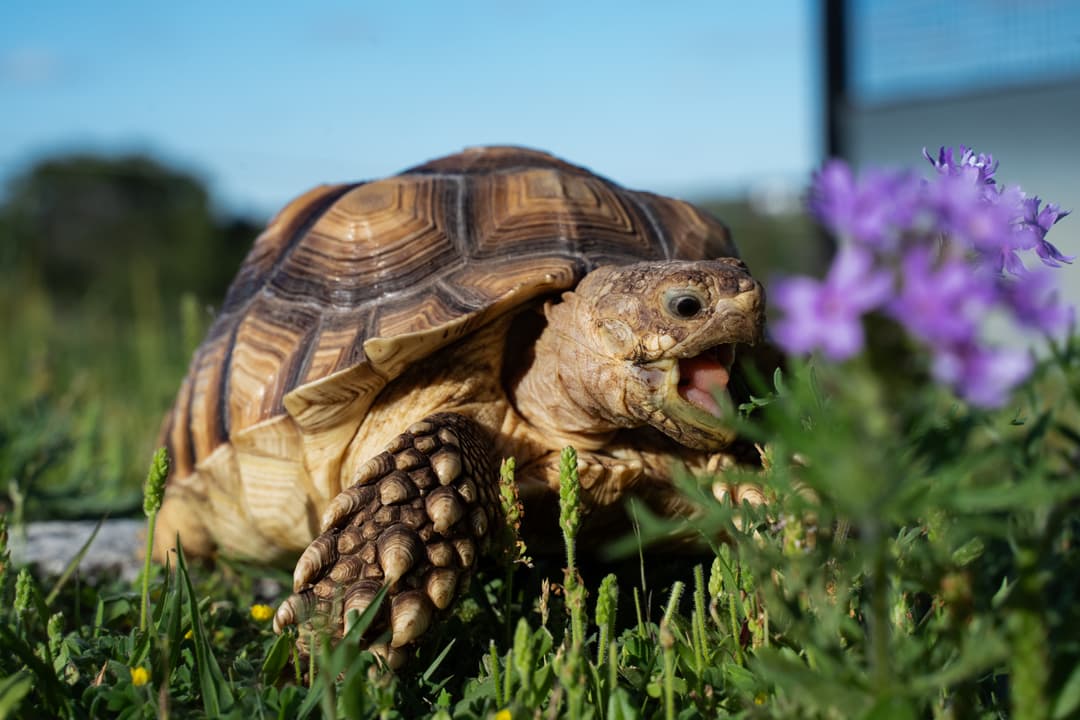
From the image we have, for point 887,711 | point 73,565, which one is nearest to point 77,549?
point 73,565

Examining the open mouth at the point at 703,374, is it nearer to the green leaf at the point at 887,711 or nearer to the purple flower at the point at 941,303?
the green leaf at the point at 887,711

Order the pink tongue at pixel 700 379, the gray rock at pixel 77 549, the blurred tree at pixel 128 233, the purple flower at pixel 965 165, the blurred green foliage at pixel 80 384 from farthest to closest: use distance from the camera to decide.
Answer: the blurred tree at pixel 128 233 → the blurred green foliage at pixel 80 384 → the gray rock at pixel 77 549 → the pink tongue at pixel 700 379 → the purple flower at pixel 965 165

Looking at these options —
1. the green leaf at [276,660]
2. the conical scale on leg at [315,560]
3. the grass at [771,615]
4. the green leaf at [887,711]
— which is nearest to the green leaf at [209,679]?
the grass at [771,615]

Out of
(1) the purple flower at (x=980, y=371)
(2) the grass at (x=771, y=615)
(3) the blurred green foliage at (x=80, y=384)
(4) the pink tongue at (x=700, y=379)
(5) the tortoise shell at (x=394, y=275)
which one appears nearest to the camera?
(1) the purple flower at (x=980, y=371)

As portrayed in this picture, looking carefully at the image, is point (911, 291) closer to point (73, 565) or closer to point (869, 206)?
point (869, 206)

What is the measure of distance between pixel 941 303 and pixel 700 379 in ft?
4.13

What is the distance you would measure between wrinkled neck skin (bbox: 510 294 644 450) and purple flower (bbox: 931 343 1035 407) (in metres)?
1.28

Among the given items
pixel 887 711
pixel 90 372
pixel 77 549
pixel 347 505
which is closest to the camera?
pixel 887 711

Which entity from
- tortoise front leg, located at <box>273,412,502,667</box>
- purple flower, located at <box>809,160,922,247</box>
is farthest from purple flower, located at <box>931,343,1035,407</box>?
tortoise front leg, located at <box>273,412,502,667</box>

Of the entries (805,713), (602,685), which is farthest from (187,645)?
(805,713)

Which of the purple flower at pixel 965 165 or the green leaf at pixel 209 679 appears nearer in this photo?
the purple flower at pixel 965 165

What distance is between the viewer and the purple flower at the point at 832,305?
759mm

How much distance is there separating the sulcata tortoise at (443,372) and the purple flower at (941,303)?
1.09 metres

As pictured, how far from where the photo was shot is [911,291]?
768 millimetres
